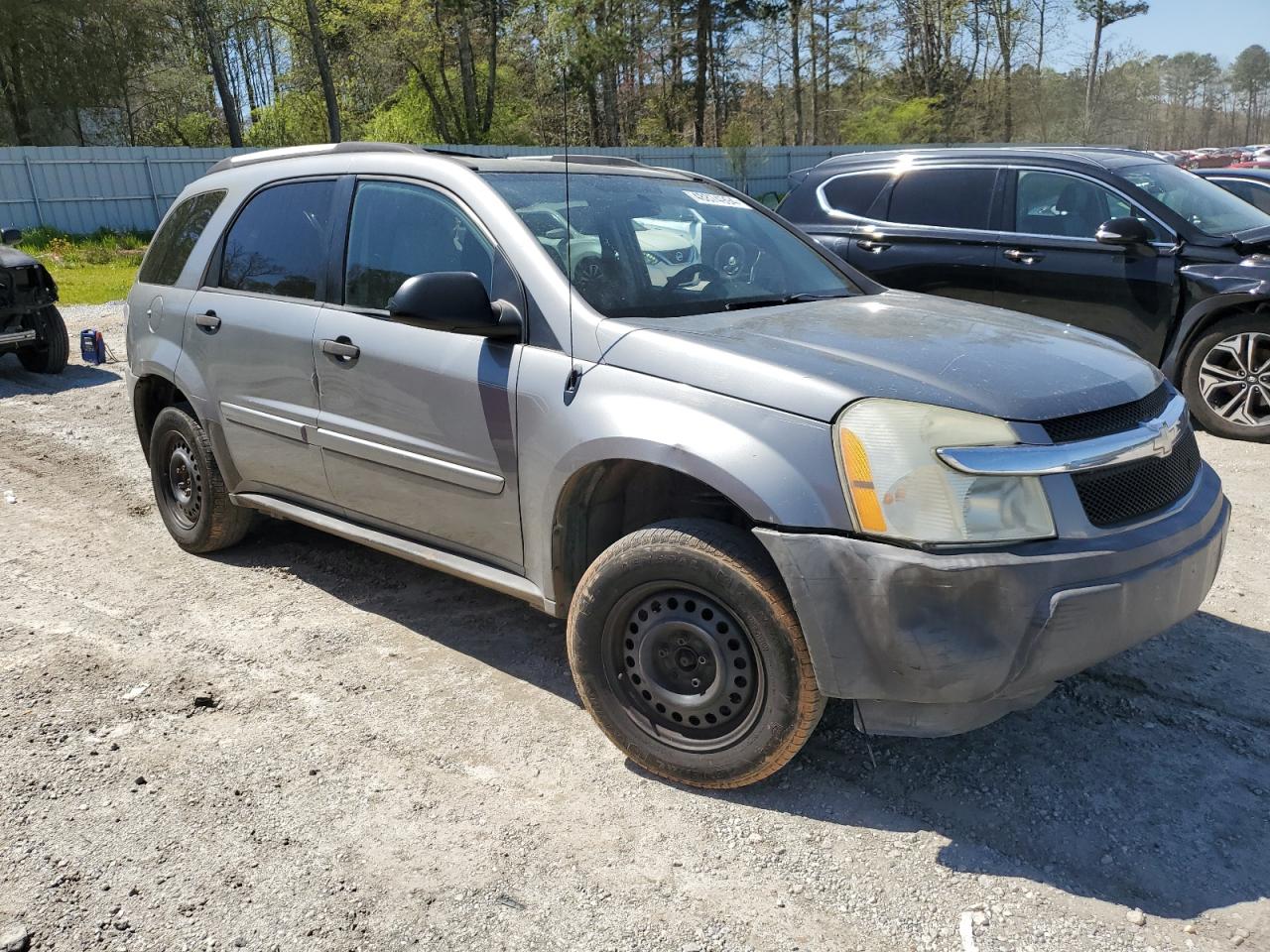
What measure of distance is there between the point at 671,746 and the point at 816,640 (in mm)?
636

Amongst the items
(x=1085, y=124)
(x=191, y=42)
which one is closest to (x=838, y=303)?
(x=191, y=42)

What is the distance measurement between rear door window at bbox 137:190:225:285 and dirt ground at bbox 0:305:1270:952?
164 centimetres

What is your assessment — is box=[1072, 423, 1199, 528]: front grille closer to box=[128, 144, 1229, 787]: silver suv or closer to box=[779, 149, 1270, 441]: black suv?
box=[128, 144, 1229, 787]: silver suv

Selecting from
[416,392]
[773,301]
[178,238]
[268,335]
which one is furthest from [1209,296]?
[178,238]

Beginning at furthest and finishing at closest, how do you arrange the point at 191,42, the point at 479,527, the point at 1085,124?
the point at 1085,124, the point at 191,42, the point at 479,527

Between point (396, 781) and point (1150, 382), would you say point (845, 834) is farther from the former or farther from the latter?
point (1150, 382)

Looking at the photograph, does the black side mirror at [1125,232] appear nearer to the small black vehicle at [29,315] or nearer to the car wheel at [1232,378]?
the car wheel at [1232,378]

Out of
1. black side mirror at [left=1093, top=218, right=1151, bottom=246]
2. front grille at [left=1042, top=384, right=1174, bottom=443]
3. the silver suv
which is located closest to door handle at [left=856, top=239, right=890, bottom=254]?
black side mirror at [left=1093, top=218, right=1151, bottom=246]

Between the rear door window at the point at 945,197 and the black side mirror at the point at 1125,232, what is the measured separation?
0.94 m

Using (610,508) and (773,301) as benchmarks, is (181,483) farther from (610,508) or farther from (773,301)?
(773,301)

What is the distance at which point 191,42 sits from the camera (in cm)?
3756

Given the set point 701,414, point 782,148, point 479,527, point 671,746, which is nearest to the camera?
point 701,414

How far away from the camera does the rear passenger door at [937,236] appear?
744 centimetres

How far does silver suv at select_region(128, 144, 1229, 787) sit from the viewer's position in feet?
8.16
